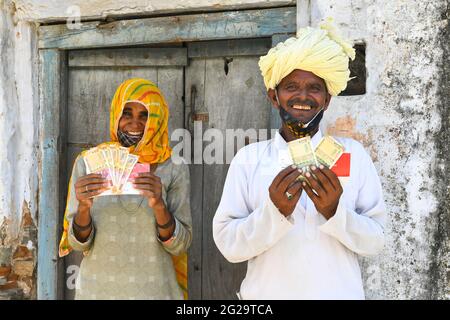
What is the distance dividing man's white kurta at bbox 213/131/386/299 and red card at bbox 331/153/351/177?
1.5 inches

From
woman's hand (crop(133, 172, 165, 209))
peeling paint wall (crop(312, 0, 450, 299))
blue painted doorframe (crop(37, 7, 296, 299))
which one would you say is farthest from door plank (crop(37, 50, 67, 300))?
peeling paint wall (crop(312, 0, 450, 299))

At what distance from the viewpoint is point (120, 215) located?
11.2ft

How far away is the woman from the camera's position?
3.38 meters

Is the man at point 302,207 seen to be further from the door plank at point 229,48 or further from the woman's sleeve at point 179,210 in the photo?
the door plank at point 229,48

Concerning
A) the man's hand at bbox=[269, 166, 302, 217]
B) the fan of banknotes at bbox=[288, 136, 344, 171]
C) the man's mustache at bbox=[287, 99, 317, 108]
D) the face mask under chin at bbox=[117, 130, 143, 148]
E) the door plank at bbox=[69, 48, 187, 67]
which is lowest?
the man's hand at bbox=[269, 166, 302, 217]

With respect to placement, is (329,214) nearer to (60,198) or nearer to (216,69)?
(216,69)

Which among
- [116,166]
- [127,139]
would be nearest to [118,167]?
[116,166]

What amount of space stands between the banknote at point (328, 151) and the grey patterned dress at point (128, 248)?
1024mm

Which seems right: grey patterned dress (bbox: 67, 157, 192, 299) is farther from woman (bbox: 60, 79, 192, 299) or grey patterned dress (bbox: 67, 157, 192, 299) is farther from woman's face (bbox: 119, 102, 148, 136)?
woman's face (bbox: 119, 102, 148, 136)

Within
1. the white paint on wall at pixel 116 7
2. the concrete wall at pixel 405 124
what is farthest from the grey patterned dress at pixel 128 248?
the white paint on wall at pixel 116 7

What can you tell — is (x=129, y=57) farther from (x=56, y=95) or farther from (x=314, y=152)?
(x=314, y=152)

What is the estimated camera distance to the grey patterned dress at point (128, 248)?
3.38 metres
